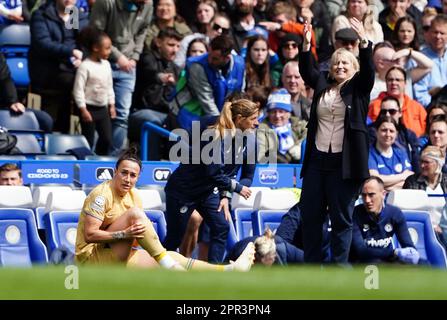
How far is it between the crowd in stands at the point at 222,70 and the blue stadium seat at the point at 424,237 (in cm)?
17

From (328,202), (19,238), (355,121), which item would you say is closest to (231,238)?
(19,238)

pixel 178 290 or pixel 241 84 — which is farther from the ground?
pixel 241 84

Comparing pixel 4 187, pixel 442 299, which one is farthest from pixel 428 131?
pixel 442 299

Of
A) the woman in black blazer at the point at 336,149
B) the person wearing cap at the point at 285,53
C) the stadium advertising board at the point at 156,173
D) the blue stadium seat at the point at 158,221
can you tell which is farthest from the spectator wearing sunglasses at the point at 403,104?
the woman in black blazer at the point at 336,149

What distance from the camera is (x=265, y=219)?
12.3 m

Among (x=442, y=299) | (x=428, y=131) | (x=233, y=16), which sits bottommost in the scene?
(x=442, y=299)

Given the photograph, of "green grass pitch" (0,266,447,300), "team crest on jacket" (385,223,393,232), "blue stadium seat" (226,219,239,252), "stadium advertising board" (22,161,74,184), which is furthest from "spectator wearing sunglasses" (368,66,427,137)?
"green grass pitch" (0,266,447,300)

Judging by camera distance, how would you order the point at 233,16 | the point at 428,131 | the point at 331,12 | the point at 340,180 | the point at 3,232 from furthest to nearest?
the point at 331,12
the point at 233,16
the point at 428,131
the point at 3,232
the point at 340,180

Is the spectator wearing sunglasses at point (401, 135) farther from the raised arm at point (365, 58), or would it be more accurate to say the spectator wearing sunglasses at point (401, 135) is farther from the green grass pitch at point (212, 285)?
the green grass pitch at point (212, 285)

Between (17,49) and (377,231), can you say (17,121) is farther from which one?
(377,231)

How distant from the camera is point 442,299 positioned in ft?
27.7

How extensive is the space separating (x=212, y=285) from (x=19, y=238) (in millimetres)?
3430

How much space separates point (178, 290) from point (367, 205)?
3.54 m

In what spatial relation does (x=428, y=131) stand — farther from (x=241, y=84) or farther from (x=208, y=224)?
(x=208, y=224)
